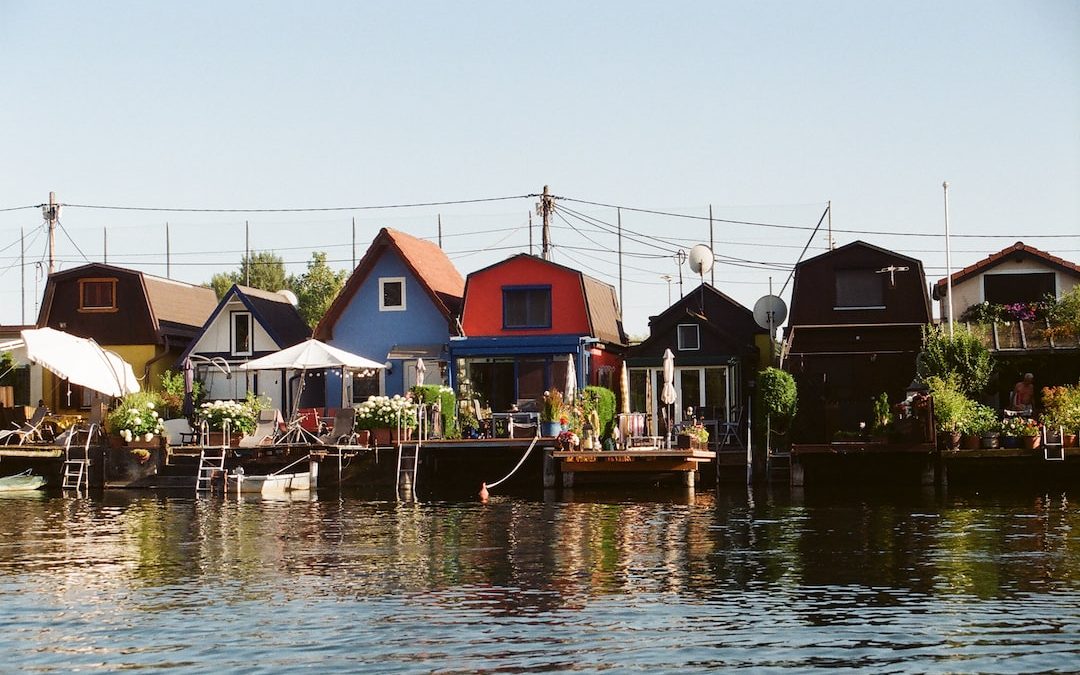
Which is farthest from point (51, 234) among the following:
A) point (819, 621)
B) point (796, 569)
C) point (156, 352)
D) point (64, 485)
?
point (819, 621)

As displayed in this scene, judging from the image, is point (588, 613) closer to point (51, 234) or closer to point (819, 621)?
point (819, 621)

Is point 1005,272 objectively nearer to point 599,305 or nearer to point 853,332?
point 853,332

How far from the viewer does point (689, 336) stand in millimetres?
45469

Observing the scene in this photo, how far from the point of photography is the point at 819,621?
1655cm

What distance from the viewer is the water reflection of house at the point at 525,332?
1817 inches

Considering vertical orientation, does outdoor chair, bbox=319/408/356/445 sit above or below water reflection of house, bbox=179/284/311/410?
below

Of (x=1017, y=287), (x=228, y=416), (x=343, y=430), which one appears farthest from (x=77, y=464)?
(x=1017, y=287)

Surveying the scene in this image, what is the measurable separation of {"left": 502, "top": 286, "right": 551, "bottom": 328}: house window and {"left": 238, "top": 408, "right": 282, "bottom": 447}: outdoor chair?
379 inches

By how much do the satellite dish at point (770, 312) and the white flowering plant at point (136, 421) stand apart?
64.2ft

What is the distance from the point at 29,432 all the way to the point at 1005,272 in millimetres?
31090

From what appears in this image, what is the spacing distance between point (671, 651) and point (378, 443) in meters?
26.0

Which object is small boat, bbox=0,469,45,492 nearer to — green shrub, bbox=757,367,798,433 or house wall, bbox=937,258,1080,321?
green shrub, bbox=757,367,798,433

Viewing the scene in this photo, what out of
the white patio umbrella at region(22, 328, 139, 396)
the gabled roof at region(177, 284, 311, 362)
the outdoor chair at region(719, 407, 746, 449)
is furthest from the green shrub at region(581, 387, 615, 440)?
the white patio umbrella at region(22, 328, 139, 396)

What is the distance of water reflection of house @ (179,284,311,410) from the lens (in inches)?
1935
